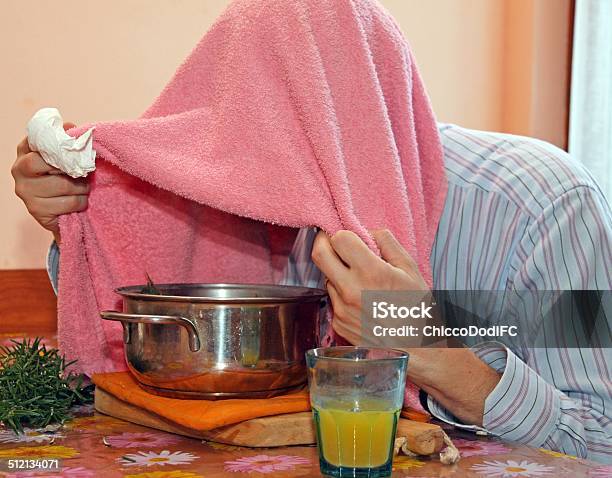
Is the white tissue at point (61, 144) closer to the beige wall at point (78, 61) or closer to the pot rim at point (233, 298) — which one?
the pot rim at point (233, 298)

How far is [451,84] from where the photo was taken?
184cm

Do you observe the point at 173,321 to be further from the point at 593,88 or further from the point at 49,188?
the point at 593,88

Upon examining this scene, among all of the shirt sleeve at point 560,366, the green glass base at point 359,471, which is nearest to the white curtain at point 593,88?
the shirt sleeve at point 560,366

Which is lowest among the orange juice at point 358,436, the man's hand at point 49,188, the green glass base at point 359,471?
the green glass base at point 359,471

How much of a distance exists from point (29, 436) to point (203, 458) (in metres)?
0.19

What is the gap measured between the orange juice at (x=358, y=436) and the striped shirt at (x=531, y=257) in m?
0.21

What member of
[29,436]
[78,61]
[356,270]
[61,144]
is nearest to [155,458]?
Result: [29,436]

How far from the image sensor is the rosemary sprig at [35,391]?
0.85m

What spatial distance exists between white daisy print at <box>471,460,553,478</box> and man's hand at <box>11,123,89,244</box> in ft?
1.96

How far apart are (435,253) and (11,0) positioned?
95 centimetres

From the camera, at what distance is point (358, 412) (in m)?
0.67

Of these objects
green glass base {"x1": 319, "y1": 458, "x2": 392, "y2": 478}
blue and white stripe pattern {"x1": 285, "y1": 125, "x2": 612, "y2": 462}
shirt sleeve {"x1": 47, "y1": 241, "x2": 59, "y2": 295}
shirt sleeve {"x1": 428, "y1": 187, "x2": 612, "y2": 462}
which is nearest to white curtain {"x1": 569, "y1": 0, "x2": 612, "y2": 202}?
blue and white stripe pattern {"x1": 285, "y1": 125, "x2": 612, "y2": 462}

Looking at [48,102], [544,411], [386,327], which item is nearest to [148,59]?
[48,102]

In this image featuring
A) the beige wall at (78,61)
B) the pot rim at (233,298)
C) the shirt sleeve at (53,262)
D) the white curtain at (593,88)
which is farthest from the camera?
the white curtain at (593,88)
